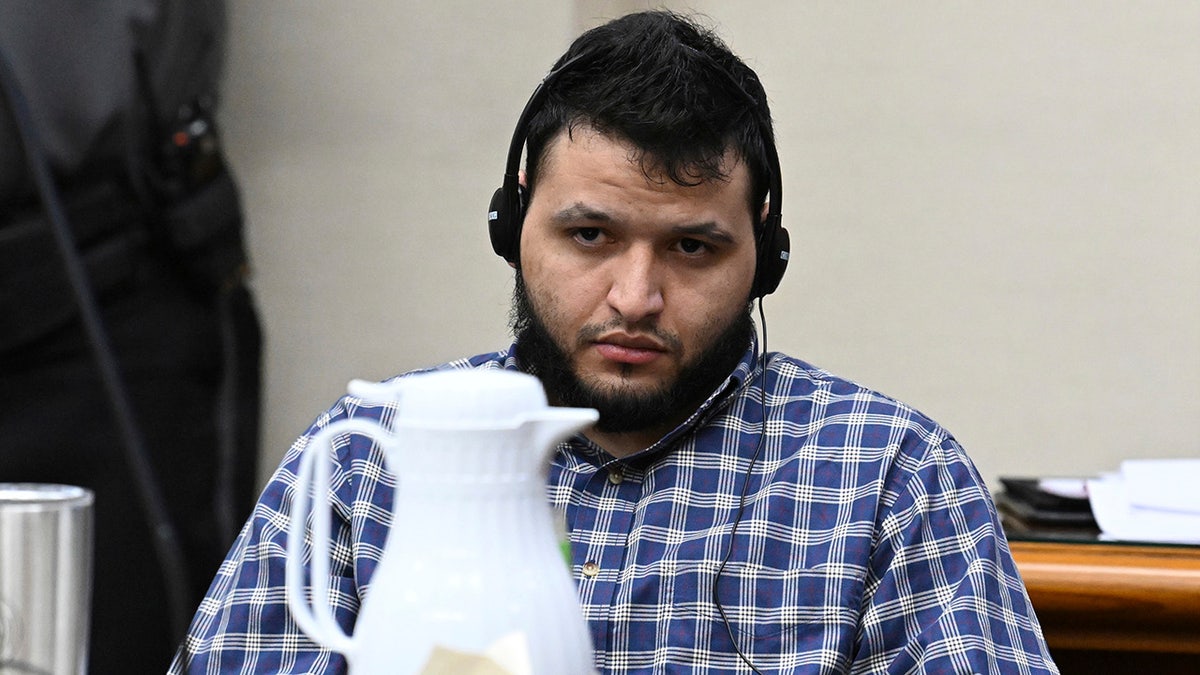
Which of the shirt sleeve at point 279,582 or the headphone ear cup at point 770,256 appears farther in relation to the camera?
the headphone ear cup at point 770,256

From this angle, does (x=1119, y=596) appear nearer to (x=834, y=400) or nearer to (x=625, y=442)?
(x=834, y=400)

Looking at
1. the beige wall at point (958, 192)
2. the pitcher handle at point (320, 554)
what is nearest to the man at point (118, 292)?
the beige wall at point (958, 192)

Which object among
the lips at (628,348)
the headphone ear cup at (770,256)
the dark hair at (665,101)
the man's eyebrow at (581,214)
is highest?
the dark hair at (665,101)

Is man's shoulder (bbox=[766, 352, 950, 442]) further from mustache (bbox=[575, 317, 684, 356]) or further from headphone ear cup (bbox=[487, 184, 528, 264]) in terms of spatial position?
headphone ear cup (bbox=[487, 184, 528, 264])

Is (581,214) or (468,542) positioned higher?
(581,214)

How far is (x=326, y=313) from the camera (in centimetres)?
227

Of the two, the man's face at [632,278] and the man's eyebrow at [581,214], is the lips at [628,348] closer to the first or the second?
the man's face at [632,278]

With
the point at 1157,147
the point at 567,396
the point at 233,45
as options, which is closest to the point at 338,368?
the point at 233,45

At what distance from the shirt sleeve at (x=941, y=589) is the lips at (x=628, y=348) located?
245mm

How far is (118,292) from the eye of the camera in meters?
1.88

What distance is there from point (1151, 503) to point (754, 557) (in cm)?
71

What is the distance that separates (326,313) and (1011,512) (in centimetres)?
123

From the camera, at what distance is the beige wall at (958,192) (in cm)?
191

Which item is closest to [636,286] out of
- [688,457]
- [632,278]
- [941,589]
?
[632,278]
